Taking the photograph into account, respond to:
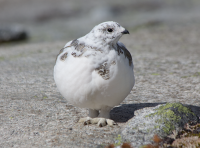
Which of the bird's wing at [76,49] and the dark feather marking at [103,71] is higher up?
the bird's wing at [76,49]

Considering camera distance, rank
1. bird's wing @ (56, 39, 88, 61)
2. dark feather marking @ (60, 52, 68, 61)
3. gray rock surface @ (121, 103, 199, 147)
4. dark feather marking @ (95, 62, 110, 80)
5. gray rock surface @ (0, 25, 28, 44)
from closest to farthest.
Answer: gray rock surface @ (121, 103, 199, 147) < dark feather marking @ (95, 62, 110, 80) < bird's wing @ (56, 39, 88, 61) < dark feather marking @ (60, 52, 68, 61) < gray rock surface @ (0, 25, 28, 44)

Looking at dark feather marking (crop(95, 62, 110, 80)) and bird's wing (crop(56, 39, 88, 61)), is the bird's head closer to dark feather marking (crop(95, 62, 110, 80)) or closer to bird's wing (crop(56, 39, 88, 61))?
bird's wing (crop(56, 39, 88, 61))

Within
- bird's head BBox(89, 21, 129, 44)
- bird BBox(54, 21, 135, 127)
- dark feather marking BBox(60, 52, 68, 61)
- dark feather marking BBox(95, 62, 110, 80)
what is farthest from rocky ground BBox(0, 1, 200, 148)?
bird's head BBox(89, 21, 129, 44)

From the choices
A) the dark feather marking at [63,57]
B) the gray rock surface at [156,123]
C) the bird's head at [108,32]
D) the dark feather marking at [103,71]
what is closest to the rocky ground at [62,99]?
the gray rock surface at [156,123]

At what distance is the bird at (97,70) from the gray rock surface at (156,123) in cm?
43

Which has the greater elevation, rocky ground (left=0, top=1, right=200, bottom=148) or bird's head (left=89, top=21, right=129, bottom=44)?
bird's head (left=89, top=21, right=129, bottom=44)

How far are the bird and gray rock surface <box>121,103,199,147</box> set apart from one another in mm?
432

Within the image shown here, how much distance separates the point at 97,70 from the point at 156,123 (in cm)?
98

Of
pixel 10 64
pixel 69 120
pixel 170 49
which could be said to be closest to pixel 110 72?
pixel 69 120

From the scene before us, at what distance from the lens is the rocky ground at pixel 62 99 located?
3559 mm

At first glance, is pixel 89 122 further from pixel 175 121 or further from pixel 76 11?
pixel 76 11

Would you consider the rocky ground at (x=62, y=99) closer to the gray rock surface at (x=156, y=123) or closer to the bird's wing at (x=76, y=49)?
the gray rock surface at (x=156, y=123)

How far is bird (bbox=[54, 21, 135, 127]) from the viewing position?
11.3 feet

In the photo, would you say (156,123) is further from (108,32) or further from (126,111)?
(108,32)
